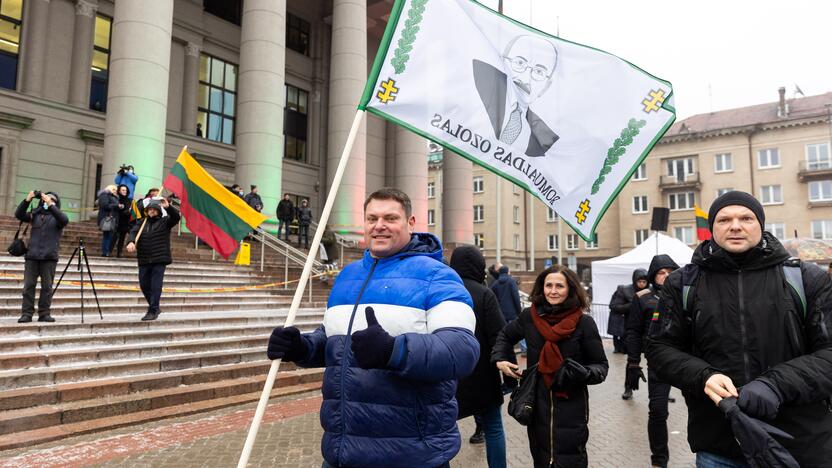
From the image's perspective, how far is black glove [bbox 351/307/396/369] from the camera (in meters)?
1.89

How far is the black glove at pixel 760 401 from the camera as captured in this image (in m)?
2.07

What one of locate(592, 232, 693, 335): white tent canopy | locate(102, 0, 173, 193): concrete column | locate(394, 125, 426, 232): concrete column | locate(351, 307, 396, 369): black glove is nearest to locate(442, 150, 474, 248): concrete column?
locate(394, 125, 426, 232): concrete column

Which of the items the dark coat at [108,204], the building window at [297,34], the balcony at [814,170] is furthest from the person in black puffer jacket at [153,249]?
the balcony at [814,170]

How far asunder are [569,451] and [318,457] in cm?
249

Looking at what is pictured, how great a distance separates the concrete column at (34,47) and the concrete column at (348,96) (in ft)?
33.6

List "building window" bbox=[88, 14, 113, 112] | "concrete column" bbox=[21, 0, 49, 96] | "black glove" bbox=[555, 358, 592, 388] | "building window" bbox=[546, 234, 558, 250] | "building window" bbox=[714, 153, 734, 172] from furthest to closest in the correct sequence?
"building window" bbox=[546, 234, 558, 250]
"building window" bbox=[714, 153, 734, 172]
"building window" bbox=[88, 14, 113, 112]
"concrete column" bbox=[21, 0, 49, 96]
"black glove" bbox=[555, 358, 592, 388]

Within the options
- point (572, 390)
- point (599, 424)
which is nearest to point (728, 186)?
Answer: point (599, 424)

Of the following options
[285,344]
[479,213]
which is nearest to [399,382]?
[285,344]

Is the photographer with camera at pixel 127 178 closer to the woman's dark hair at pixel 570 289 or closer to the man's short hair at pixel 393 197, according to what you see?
the woman's dark hair at pixel 570 289

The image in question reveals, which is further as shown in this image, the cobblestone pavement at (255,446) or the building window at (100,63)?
the building window at (100,63)

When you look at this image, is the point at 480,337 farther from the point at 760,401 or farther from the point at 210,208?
the point at 210,208

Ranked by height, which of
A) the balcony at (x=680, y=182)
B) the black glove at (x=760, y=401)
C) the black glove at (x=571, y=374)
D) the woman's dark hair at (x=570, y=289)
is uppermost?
the balcony at (x=680, y=182)

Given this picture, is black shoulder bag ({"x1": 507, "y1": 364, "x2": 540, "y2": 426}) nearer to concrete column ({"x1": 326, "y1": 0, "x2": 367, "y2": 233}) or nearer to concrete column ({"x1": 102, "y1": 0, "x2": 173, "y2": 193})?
concrete column ({"x1": 102, "y1": 0, "x2": 173, "y2": 193})

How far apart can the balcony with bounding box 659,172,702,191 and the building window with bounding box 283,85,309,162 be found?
3631 centimetres
